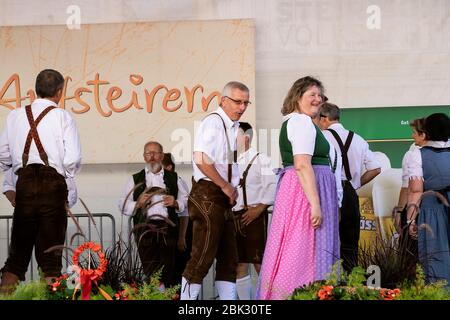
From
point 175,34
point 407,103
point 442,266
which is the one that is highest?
point 175,34

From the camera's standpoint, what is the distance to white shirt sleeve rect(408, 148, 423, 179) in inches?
267

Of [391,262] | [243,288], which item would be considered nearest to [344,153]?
[243,288]

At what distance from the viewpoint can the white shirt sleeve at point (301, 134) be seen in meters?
Result: 5.72

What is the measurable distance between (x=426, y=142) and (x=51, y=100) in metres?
2.42

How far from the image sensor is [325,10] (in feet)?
26.9

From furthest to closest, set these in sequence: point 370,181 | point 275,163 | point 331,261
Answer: point 275,163 → point 370,181 → point 331,261

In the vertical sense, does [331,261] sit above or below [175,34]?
below

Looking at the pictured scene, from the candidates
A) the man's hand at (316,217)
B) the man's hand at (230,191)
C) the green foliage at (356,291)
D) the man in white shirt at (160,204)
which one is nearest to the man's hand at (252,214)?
the man in white shirt at (160,204)

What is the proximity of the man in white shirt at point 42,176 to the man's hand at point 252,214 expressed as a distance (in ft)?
4.53

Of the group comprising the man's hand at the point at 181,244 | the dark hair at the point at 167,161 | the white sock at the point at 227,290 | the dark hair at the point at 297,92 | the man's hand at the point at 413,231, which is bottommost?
the white sock at the point at 227,290

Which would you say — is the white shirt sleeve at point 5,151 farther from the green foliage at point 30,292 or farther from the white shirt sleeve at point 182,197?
the white shirt sleeve at point 182,197
